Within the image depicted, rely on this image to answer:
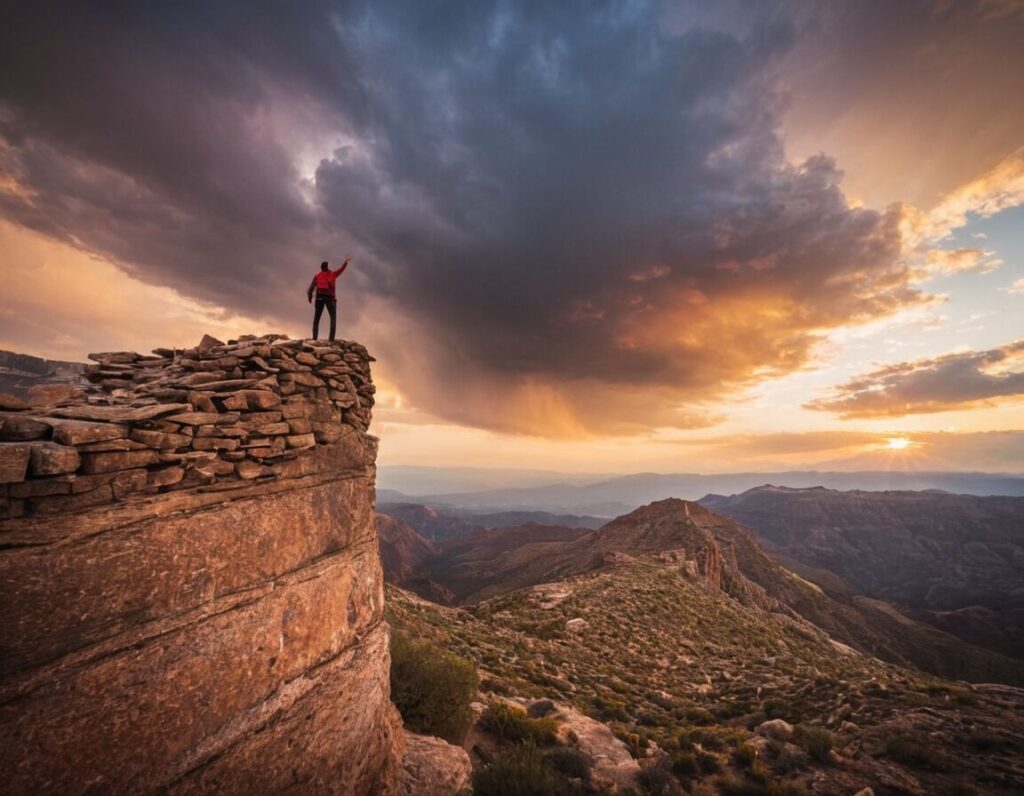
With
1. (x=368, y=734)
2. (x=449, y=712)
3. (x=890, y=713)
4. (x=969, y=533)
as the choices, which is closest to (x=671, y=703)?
(x=890, y=713)

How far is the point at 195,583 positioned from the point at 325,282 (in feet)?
22.1

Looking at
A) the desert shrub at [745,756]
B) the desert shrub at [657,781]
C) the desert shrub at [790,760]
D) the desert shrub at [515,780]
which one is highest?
the desert shrub at [515,780]

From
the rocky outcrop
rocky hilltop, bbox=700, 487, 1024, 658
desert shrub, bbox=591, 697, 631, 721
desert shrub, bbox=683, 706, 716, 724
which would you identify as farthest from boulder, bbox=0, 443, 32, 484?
rocky hilltop, bbox=700, 487, 1024, 658

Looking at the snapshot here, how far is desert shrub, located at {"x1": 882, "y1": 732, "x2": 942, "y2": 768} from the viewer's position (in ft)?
32.8

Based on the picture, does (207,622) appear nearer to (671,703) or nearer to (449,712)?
(449,712)

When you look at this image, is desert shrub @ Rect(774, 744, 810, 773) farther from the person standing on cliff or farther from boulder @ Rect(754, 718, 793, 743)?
the person standing on cliff

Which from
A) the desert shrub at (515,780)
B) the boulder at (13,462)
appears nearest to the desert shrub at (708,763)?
the desert shrub at (515,780)

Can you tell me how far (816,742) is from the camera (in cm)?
1105

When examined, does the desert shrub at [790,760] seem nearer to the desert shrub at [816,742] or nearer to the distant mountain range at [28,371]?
the desert shrub at [816,742]

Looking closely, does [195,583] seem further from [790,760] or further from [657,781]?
[790,760]

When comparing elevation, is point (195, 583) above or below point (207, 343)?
below

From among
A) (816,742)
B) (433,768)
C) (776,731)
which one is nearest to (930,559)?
(776,731)

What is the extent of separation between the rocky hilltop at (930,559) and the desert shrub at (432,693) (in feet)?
394

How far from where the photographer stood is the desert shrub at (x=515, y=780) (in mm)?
7949
